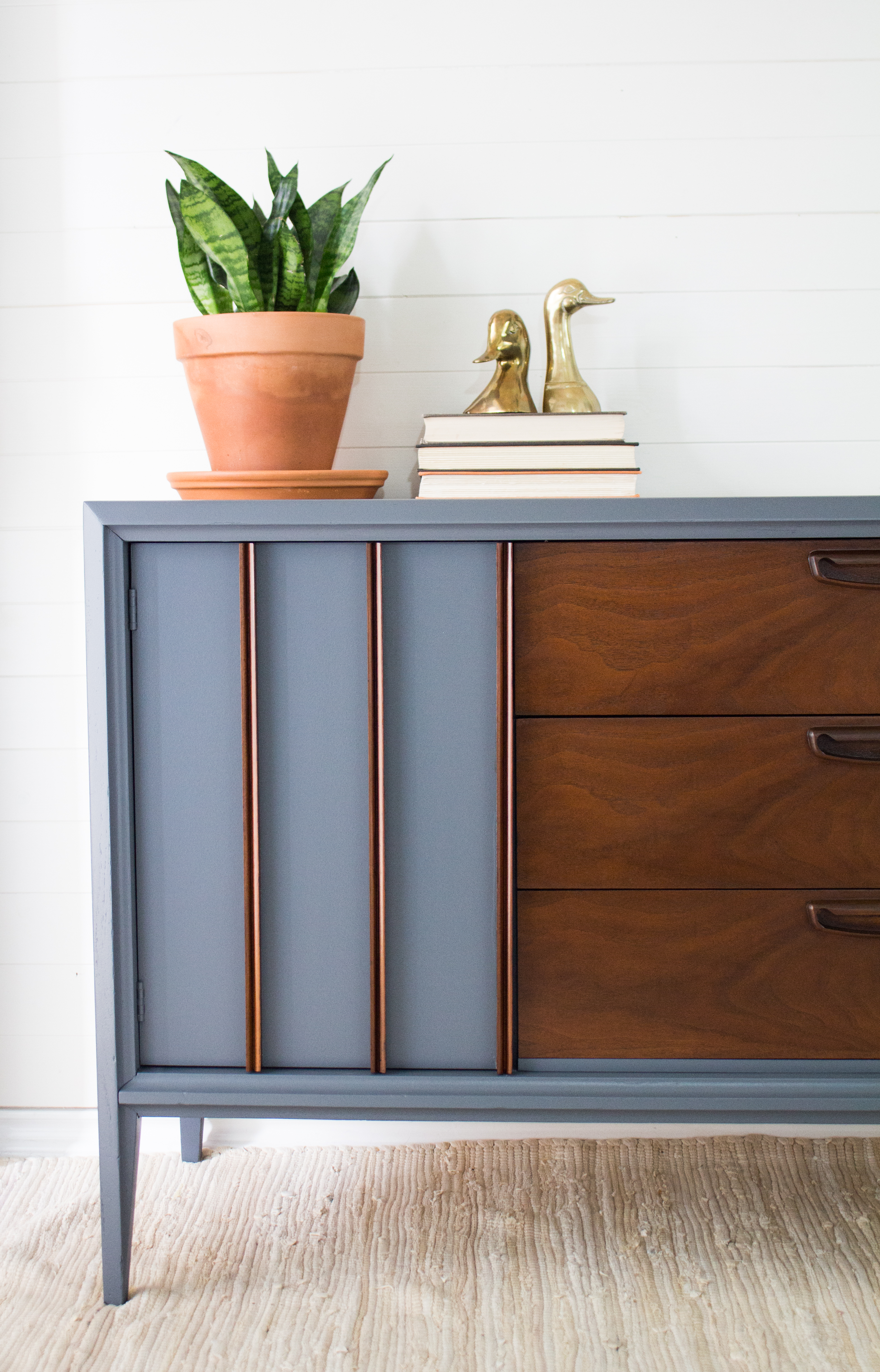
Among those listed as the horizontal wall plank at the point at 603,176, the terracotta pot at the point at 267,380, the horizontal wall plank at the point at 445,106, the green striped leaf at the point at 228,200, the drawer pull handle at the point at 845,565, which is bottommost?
the drawer pull handle at the point at 845,565

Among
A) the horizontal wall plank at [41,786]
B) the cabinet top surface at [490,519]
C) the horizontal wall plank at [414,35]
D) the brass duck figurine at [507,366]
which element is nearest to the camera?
the cabinet top surface at [490,519]

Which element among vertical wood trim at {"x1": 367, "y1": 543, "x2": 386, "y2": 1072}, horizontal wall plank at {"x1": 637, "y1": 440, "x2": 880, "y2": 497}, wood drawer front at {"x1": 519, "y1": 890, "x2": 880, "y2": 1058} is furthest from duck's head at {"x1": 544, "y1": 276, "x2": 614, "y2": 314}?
wood drawer front at {"x1": 519, "y1": 890, "x2": 880, "y2": 1058}

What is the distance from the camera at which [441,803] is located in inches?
42.3

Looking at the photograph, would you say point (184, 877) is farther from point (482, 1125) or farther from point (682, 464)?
point (682, 464)

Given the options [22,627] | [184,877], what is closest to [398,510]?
[184,877]

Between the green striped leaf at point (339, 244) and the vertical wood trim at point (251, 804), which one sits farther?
the green striped leaf at point (339, 244)

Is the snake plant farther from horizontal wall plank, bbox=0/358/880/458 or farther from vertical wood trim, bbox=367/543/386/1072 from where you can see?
vertical wood trim, bbox=367/543/386/1072

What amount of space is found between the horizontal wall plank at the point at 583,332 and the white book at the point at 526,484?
1.10ft

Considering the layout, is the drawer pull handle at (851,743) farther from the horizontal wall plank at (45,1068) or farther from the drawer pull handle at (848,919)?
the horizontal wall plank at (45,1068)

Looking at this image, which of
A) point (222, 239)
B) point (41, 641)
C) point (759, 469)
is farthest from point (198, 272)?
point (759, 469)

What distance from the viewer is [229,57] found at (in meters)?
1.38

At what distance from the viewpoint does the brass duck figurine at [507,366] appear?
1240 millimetres

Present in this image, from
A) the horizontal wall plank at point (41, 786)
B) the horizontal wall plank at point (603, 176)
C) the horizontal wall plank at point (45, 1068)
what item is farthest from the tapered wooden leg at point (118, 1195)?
the horizontal wall plank at point (603, 176)

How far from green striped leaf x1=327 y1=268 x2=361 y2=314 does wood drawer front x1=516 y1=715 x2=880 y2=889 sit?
0.62 meters
